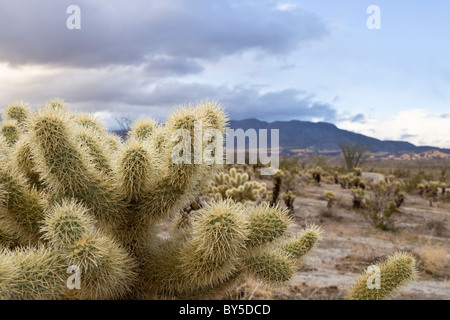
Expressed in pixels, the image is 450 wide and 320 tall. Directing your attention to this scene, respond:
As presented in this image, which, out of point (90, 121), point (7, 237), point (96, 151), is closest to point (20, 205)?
point (7, 237)

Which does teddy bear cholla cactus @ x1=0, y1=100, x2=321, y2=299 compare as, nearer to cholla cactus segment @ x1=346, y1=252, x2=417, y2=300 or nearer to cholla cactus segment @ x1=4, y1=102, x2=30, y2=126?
cholla cactus segment @ x1=346, y1=252, x2=417, y2=300

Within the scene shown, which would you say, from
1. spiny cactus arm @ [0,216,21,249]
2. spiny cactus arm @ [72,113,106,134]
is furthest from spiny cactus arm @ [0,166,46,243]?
spiny cactus arm @ [72,113,106,134]

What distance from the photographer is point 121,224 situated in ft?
8.59

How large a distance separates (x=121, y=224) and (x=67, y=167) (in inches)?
24.5

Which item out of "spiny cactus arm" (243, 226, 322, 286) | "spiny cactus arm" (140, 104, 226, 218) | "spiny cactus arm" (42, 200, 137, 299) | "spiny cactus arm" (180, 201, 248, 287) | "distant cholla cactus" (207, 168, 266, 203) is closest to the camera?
"spiny cactus arm" (42, 200, 137, 299)

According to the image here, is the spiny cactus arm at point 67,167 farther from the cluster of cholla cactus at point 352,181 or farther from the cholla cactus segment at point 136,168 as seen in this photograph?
the cluster of cholla cactus at point 352,181

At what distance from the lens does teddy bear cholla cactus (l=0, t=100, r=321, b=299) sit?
204cm

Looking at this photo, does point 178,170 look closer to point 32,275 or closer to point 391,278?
point 32,275

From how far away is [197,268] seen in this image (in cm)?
229

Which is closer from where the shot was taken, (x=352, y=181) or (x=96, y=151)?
(x=96, y=151)

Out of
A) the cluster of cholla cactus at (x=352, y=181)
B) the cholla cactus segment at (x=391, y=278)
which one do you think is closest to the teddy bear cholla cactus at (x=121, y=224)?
the cholla cactus segment at (x=391, y=278)

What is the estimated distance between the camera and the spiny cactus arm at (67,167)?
2.17m
